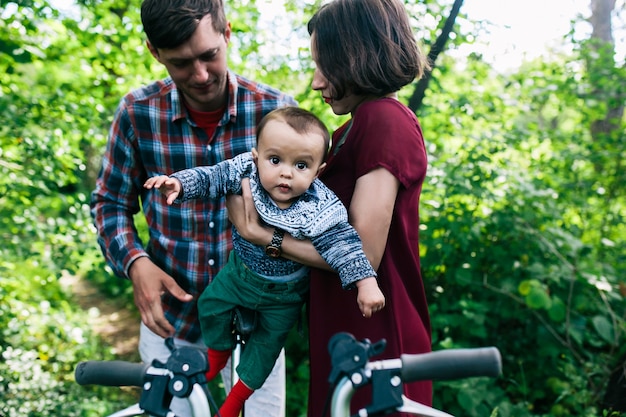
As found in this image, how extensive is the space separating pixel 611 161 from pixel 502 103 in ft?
3.20

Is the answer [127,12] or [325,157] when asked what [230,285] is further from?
[127,12]

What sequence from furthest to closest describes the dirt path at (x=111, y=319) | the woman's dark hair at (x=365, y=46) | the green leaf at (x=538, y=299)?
the dirt path at (x=111, y=319), the green leaf at (x=538, y=299), the woman's dark hair at (x=365, y=46)

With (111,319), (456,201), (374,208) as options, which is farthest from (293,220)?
(111,319)

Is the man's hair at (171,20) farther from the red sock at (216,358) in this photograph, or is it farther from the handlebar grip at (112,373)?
the handlebar grip at (112,373)

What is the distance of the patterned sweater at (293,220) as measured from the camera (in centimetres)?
149

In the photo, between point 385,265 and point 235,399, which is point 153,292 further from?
point 385,265

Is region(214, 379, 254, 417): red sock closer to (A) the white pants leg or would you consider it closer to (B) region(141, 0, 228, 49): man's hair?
(A) the white pants leg

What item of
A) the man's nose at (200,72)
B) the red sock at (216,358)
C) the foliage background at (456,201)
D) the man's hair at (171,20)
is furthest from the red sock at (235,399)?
the foliage background at (456,201)

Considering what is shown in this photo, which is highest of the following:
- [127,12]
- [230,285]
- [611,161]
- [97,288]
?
[127,12]

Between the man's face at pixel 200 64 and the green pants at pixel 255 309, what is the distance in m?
0.70

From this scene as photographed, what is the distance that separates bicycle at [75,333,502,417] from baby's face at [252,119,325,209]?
0.59 metres

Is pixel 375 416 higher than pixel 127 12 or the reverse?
the reverse

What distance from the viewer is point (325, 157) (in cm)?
167

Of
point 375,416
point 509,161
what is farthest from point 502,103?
point 375,416
